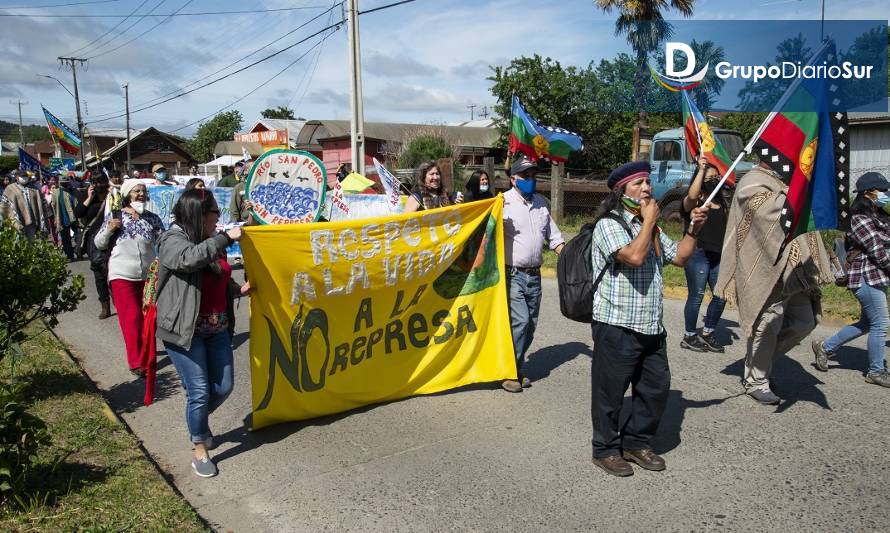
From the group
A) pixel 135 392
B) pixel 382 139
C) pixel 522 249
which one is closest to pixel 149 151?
pixel 382 139

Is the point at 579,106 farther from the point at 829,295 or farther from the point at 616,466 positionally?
the point at 616,466

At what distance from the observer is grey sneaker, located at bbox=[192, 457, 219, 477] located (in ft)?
13.4

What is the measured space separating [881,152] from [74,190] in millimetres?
22482

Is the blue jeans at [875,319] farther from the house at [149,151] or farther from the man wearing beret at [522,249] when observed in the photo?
the house at [149,151]

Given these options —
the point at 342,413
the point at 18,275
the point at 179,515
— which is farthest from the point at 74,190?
the point at 179,515

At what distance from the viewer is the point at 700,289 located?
6680mm

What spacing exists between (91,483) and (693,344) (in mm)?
5349

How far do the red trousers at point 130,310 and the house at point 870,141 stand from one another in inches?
797

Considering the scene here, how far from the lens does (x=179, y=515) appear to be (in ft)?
11.4

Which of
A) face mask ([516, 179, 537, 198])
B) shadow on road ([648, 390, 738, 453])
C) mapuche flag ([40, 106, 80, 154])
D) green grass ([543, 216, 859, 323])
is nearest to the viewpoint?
shadow on road ([648, 390, 738, 453])

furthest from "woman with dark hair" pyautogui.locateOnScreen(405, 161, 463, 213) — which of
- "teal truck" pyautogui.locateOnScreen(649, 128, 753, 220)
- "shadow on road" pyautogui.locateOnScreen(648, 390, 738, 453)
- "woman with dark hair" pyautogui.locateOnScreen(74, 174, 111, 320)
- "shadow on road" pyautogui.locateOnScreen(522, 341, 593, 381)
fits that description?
"teal truck" pyautogui.locateOnScreen(649, 128, 753, 220)

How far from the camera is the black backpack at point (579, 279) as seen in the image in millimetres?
3936

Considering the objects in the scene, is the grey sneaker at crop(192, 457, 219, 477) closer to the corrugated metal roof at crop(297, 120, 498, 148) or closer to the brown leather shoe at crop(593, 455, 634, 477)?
the brown leather shoe at crop(593, 455, 634, 477)

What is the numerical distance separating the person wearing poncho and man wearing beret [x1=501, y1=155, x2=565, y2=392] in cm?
136
